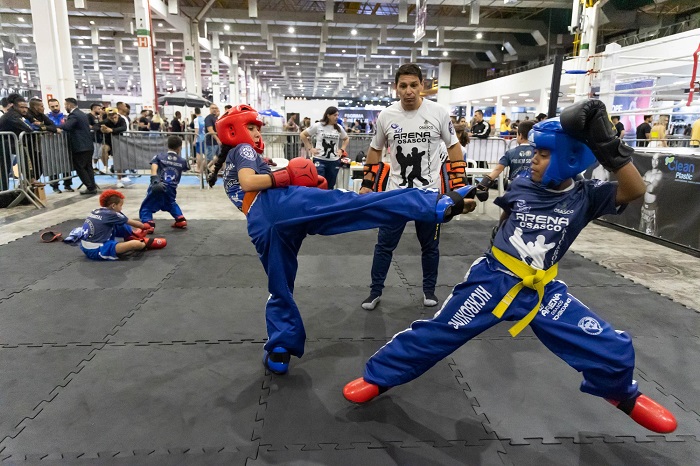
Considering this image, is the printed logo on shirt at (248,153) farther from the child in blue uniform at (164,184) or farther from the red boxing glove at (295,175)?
the child in blue uniform at (164,184)

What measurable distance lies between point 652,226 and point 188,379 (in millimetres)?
6648

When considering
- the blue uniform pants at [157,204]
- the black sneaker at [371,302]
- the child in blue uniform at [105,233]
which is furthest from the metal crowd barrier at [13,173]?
the black sneaker at [371,302]

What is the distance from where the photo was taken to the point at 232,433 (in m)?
2.24

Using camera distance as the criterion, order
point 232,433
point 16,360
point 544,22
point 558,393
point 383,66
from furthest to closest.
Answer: point 383,66 < point 544,22 < point 16,360 < point 558,393 < point 232,433

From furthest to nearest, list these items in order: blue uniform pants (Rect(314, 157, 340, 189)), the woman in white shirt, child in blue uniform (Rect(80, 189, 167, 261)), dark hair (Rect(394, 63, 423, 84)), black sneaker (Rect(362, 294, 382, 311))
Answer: blue uniform pants (Rect(314, 157, 340, 189)) → the woman in white shirt → child in blue uniform (Rect(80, 189, 167, 261)) → black sneaker (Rect(362, 294, 382, 311)) → dark hair (Rect(394, 63, 423, 84))

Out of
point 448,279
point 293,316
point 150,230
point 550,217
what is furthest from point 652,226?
point 150,230

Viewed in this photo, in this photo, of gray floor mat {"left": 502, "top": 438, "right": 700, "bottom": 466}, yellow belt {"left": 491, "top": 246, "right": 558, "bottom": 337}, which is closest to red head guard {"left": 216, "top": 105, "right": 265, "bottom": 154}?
yellow belt {"left": 491, "top": 246, "right": 558, "bottom": 337}

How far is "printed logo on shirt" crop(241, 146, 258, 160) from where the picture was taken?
260cm

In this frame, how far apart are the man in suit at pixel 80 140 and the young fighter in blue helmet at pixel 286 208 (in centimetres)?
808

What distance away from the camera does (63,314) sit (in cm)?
365

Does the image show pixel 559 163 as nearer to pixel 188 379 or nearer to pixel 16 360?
pixel 188 379

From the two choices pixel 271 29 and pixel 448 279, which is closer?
pixel 448 279

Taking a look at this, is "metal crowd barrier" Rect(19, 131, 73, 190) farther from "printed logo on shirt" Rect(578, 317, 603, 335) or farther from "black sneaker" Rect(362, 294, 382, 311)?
"printed logo on shirt" Rect(578, 317, 603, 335)

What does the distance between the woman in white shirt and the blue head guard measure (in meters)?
5.87
